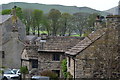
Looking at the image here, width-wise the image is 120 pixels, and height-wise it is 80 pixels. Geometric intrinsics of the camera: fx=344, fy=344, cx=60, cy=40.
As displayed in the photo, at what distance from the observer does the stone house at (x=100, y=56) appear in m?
23.9

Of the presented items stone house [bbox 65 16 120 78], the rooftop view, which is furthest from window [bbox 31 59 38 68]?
stone house [bbox 65 16 120 78]

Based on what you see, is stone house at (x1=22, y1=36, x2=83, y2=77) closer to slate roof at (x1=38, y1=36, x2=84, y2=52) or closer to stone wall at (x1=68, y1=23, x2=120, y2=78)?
slate roof at (x1=38, y1=36, x2=84, y2=52)

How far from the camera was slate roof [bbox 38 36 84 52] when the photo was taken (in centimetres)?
3475

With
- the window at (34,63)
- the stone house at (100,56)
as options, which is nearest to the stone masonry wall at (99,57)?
the stone house at (100,56)

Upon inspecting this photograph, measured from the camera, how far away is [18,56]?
51.4 meters

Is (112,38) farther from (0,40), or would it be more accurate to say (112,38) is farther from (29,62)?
(0,40)

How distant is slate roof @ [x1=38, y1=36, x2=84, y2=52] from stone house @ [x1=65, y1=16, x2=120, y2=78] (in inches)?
367

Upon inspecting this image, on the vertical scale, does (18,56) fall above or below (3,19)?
below

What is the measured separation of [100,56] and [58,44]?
11.8 meters

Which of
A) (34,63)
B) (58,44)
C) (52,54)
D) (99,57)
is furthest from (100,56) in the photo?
(34,63)

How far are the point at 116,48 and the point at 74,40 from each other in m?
12.6

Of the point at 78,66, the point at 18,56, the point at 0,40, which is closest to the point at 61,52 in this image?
the point at 78,66

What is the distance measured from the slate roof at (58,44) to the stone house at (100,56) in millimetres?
9334

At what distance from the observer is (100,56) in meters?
24.0
